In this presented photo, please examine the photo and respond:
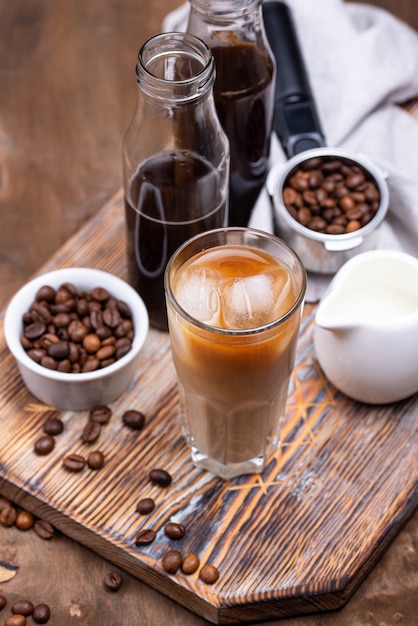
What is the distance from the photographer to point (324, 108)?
2170mm

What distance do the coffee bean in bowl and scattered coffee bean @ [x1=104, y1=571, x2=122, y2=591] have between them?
68 centimetres

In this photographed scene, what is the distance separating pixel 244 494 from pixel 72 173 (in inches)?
35.3

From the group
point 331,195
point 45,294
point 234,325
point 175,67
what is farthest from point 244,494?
point 175,67

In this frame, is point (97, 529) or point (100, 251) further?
point (100, 251)

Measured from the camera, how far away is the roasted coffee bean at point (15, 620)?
1.56 meters

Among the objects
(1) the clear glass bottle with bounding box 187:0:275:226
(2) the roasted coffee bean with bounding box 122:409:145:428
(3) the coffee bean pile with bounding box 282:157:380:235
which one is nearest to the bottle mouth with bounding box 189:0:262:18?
(1) the clear glass bottle with bounding box 187:0:275:226

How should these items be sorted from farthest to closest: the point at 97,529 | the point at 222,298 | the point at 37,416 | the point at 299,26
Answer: the point at 299,26, the point at 37,416, the point at 97,529, the point at 222,298

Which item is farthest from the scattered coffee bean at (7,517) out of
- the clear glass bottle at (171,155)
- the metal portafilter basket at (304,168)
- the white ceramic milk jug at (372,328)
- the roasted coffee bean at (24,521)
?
the metal portafilter basket at (304,168)

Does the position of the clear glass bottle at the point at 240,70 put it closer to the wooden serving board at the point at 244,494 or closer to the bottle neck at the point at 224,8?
the bottle neck at the point at 224,8

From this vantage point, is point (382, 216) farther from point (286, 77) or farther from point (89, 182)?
point (89, 182)

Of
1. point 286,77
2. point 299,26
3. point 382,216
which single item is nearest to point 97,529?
point 382,216

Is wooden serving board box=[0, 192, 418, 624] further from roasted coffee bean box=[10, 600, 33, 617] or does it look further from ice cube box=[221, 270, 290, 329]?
ice cube box=[221, 270, 290, 329]

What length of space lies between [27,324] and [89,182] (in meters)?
0.54

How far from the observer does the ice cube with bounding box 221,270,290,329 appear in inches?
57.9
